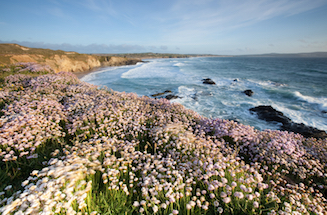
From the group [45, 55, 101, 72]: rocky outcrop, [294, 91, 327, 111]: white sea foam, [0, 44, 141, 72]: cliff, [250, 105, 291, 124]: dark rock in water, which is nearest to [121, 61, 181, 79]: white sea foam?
[45, 55, 101, 72]: rocky outcrop

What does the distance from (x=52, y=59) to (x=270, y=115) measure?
40029 millimetres

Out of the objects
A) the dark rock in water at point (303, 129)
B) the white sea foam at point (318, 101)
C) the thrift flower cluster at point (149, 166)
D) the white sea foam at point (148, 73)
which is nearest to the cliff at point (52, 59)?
the white sea foam at point (148, 73)

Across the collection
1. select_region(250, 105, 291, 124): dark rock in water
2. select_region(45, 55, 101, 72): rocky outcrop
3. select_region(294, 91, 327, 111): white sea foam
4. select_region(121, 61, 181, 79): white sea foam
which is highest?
select_region(45, 55, 101, 72): rocky outcrop

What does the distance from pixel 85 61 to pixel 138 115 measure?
49.7 m

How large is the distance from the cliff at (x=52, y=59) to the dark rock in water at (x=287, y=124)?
32221 millimetres

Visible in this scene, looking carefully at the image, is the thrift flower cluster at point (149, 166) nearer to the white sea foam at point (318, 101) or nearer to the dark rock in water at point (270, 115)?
the dark rock in water at point (270, 115)

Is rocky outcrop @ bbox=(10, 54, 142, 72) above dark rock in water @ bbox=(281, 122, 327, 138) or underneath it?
above

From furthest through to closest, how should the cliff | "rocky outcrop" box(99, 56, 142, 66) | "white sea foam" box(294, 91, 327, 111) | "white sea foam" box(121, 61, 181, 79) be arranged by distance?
1. "rocky outcrop" box(99, 56, 142, 66)
2. "white sea foam" box(121, 61, 181, 79)
3. the cliff
4. "white sea foam" box(294, 91, 327, 111)

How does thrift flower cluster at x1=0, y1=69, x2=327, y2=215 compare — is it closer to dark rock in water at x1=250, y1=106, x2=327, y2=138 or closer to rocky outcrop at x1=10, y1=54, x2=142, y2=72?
dark rock in water at x1=250, y1=106, x2=327, y2=138

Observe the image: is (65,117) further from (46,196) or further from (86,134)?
(46,196)

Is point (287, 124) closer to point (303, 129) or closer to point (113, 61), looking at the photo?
point (303, 129)

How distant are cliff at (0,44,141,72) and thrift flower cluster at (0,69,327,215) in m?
23.5

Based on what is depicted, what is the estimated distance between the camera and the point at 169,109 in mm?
7375

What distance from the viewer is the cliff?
23.7 m
